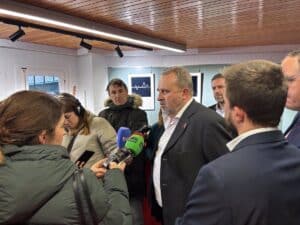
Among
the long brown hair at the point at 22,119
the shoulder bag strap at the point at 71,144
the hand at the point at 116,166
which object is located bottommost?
the shoulder bag strap at the point at 71,144

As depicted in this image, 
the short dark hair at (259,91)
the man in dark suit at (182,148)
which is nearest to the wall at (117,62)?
the man in dark suit at (182,148)

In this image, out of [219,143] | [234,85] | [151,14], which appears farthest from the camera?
[151,14]

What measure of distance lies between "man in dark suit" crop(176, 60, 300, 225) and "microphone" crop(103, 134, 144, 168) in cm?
60

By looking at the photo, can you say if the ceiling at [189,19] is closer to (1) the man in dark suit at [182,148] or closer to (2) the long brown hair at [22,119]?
(1) the man in dark suit at [182,148]

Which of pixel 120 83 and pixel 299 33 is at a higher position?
pixel 299 33

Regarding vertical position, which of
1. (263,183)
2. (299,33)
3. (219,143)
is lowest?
(219,143)

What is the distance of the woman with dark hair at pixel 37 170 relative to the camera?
3.31 feet

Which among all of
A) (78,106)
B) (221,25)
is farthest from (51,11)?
(221,25)

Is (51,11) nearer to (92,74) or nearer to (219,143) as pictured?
(219,143)

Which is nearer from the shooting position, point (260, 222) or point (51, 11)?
point (260, 222)

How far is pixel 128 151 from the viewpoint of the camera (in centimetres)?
174

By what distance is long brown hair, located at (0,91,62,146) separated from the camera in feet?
3.62

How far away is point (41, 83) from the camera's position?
6039 millimetres

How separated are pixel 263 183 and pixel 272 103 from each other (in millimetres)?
261
